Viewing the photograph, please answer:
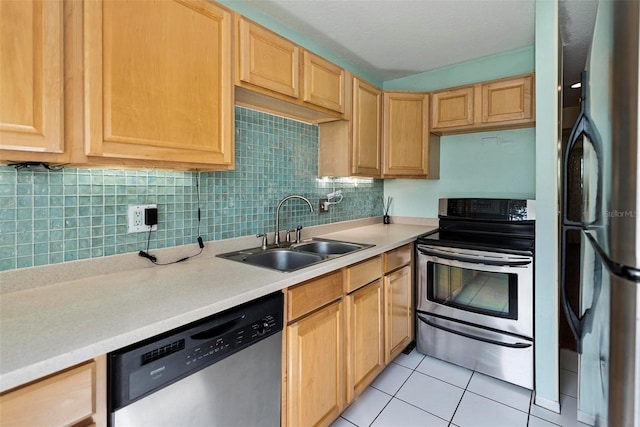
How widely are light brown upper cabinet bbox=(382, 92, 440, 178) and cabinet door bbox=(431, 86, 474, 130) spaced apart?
75 millimetres

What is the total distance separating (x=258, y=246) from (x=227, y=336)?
936 mm

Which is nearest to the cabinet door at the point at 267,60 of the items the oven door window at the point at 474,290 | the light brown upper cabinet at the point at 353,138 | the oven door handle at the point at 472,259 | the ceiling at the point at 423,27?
the ceiling at the point at 423,27

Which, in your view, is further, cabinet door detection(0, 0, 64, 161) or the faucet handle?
the faucet handle

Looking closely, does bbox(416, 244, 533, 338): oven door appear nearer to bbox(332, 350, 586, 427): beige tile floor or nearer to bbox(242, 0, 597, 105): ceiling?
bbox(332, 350, 586, 427): beige tile floor

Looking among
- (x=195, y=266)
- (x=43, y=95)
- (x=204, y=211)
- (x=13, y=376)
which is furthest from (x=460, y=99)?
(x=13, y=376)

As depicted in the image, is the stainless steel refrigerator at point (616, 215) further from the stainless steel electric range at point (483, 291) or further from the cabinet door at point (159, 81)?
the cabinet door at point (159, 81)

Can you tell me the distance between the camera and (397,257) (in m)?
2.19

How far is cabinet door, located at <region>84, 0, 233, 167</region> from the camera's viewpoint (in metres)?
1.04

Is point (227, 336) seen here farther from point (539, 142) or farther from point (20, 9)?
point (539, 142)

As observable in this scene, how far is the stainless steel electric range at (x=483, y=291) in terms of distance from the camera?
6.42 ft

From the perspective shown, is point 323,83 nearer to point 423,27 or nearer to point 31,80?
point 423,27

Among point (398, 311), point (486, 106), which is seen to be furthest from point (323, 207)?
point (486, 106)

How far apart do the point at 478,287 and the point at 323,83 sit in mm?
1716

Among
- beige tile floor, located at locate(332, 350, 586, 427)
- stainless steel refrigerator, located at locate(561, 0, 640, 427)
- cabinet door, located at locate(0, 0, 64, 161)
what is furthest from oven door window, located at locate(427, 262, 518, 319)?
cabinet door, located at locate(0, 0, 64, 161)
